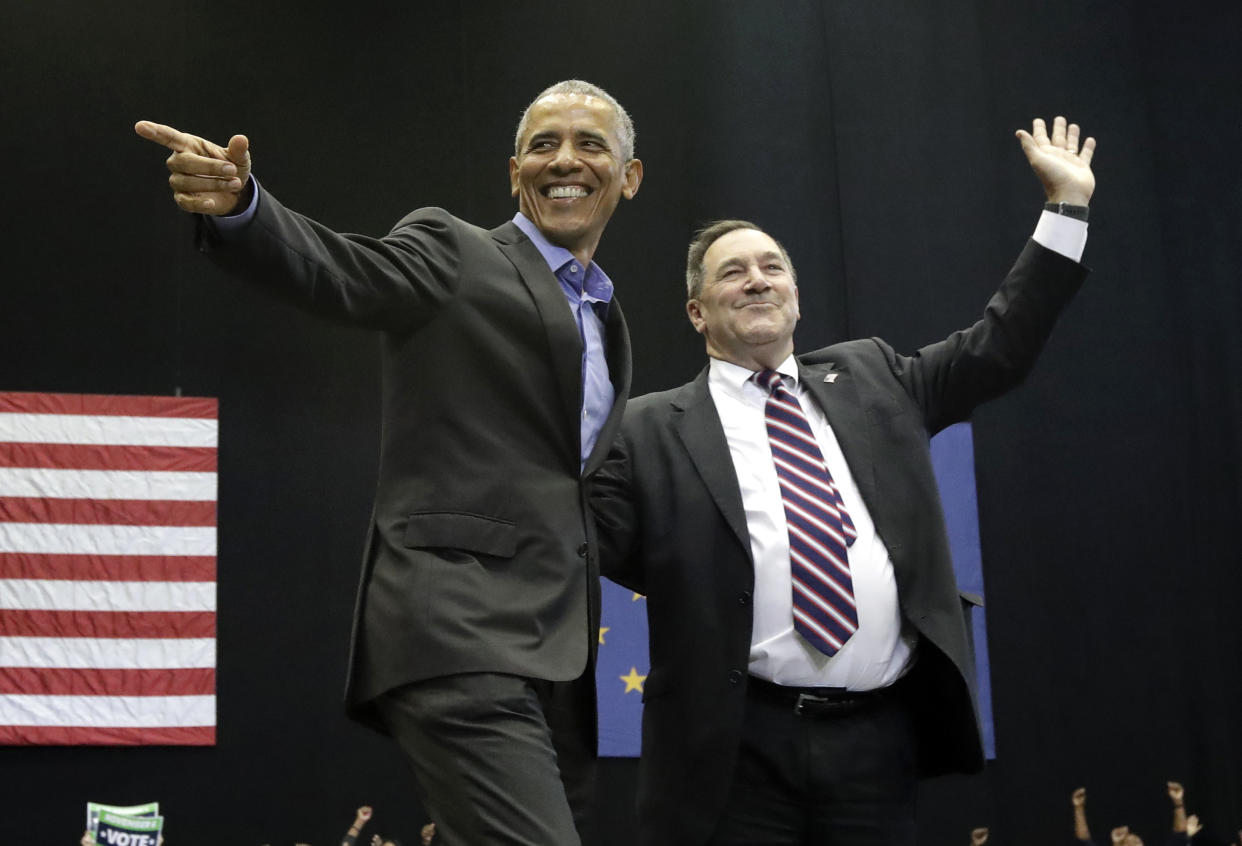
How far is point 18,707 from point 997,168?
5.53 m

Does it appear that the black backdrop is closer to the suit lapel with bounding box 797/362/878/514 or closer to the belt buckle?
the suit lapel with bounding box 797/362/878/514

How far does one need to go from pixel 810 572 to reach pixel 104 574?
490 centimetres

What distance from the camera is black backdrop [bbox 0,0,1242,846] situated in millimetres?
6992

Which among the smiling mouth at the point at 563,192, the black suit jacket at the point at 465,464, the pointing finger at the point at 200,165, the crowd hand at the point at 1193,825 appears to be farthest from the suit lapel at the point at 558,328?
the crowd hand at the point at 1193,825

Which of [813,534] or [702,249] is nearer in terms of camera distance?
[813,534]

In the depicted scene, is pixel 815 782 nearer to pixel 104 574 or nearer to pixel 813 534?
pixel 813 534

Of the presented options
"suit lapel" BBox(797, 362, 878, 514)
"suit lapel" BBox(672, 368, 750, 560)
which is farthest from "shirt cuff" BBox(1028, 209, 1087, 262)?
"suit lapel" BBox(672, 368, 750, 560)

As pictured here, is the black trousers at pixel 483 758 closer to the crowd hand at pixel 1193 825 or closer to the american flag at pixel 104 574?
the american flag at pixel 104 574

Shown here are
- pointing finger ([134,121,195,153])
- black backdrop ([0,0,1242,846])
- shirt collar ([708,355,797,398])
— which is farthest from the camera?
black backdrop ([0,0,1242,846])

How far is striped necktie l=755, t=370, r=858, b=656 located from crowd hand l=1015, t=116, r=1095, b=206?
2.14 feet

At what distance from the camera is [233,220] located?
1.68m

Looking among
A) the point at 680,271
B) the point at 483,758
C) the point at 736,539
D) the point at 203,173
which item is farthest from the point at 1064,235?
the point at 680,271

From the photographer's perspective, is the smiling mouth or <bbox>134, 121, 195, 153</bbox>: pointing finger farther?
the smiling mouth

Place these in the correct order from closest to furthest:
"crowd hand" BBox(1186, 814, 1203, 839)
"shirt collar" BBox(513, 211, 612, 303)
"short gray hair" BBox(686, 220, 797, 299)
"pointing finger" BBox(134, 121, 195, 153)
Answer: "pointing finger" BBox(134, 121, 195, 153)
"shirt collar" BBox(513, 211, 612, 303)
"short gray hair" BBox(686, 220, 797, 299)
"crowd hand" BBox(1186, 814, 1203, 839)
